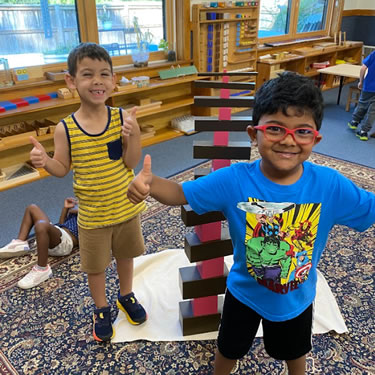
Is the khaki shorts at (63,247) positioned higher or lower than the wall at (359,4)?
lower

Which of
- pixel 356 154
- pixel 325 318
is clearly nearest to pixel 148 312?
pixel 325 318

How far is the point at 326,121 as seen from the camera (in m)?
4.79

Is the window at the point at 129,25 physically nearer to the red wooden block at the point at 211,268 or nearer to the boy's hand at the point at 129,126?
the boy's hand at the point at 129,126

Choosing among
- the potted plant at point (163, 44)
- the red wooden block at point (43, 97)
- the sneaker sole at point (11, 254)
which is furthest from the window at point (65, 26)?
the sneaker sole at point (11, 254)

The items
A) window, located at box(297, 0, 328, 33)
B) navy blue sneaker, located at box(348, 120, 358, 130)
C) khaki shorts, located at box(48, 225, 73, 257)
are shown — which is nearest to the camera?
khaki shorts, located at box(48, 225, 73, 257)

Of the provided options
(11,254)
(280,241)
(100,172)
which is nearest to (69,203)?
(11,254)

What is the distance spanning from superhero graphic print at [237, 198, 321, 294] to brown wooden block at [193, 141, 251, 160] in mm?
423

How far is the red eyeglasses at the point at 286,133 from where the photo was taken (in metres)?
0.91

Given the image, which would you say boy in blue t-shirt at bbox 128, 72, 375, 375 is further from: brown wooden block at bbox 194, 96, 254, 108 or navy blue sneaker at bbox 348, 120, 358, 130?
navy blue sneaker at bbox 348, 120, 358, 130

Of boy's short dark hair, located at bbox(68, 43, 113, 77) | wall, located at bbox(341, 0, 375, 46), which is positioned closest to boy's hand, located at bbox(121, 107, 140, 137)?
boy's short dark hair, located at bbox(68, 43, 113, 77)

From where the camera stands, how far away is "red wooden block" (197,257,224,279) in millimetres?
1559

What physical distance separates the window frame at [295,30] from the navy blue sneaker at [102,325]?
16.4ft

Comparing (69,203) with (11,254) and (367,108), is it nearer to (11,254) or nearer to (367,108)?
(11,254)

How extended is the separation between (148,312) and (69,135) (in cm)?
95
